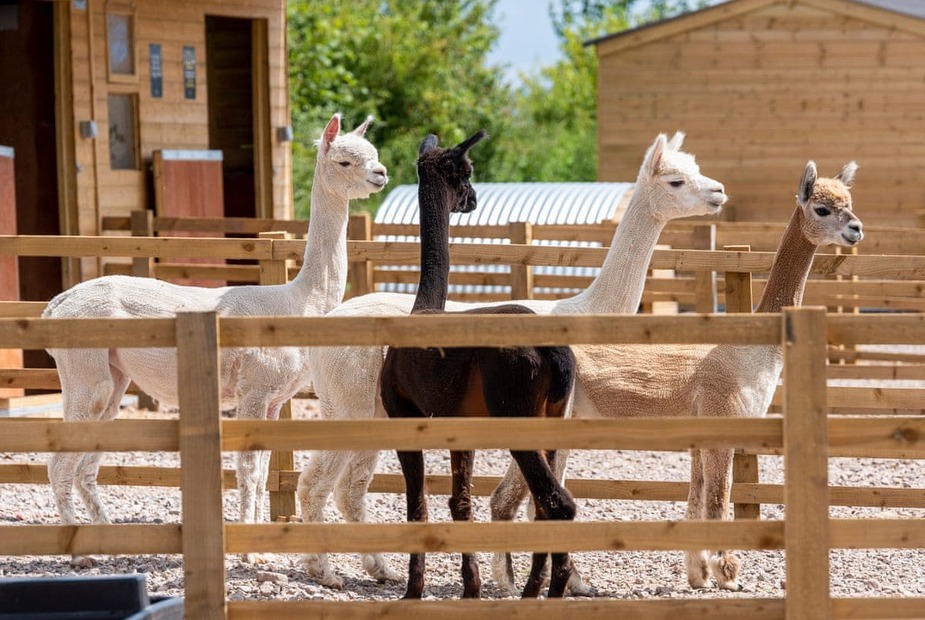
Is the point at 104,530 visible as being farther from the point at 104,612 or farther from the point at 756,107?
the point at 756,107

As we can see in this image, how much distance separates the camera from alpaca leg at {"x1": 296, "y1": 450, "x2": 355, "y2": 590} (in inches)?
253

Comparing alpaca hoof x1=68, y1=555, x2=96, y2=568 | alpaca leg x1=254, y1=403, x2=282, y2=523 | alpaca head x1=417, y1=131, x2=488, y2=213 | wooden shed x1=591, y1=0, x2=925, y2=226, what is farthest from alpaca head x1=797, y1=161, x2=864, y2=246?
wooden shed x1=591, y1=0, x2=925, y2=226

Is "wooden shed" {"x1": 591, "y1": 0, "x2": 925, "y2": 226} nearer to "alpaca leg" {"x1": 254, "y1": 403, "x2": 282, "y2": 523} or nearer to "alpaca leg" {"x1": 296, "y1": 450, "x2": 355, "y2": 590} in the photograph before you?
"alpaca leg" {"x1": 254, "y1": 403, "x2": 282, "y2": 523}

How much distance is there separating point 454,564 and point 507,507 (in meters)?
0.86

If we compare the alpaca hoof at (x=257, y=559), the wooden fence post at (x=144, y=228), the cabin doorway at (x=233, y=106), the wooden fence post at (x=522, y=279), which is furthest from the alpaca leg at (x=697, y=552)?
the cabin doorway at (x=233, y=106)

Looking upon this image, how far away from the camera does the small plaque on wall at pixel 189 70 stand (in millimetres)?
12945

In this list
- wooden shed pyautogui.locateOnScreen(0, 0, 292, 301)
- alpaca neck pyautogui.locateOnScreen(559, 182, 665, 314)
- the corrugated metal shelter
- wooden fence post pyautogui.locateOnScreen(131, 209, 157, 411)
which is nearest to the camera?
alpaca neck pyautogui.locateOnScreen(559, 182, 665, 314)

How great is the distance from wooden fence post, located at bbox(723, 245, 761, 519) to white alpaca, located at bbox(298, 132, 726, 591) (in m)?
1.00

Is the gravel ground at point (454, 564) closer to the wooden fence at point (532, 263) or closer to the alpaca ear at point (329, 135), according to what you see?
the wooden fence at point (532, 263)

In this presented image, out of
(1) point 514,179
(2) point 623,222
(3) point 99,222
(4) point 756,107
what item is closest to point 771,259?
(2) point 623,222

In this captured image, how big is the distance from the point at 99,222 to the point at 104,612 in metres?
7.81

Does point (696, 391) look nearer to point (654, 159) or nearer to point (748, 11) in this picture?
point (654, 159)

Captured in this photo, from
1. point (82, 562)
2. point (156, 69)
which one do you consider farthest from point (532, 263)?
point (156, 69)

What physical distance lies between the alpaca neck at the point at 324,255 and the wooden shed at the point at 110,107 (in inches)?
201
